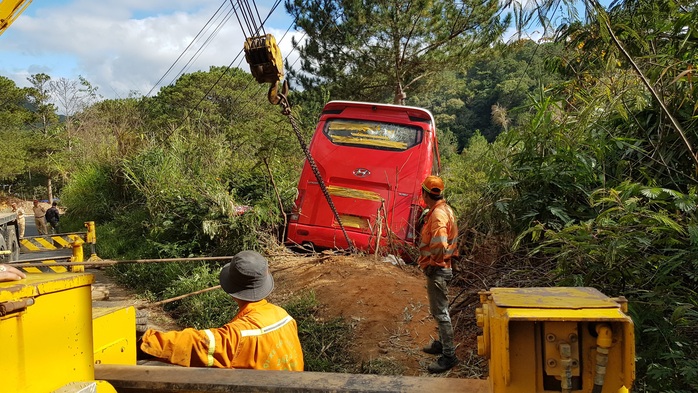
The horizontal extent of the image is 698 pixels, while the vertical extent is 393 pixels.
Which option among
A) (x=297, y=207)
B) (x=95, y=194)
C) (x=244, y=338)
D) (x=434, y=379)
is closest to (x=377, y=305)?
(x=297, y=207)

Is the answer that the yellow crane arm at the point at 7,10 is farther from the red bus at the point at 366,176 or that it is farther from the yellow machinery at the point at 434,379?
the yellow machinery at the point at 434,379

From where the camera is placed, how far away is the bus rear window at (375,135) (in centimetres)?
912

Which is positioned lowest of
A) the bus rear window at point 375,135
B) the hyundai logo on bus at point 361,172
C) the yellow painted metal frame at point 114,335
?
the yellow painted metal frame at point 114,335

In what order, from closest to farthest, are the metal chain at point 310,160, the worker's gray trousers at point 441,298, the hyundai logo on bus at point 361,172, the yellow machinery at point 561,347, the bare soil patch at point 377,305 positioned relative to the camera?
the yellow machinery at point 561,347
the worker's gray trousers at point 441,298
the bare soil patch at point 377,305
the metal chain at point 310,160
the hyundai logo on bus at point 361,172

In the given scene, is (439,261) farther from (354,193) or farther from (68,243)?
(68,243)

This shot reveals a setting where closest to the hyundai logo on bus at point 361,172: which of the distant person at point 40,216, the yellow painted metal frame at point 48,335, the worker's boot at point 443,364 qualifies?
the worker's boot at point 443,364

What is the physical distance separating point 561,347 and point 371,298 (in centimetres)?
467

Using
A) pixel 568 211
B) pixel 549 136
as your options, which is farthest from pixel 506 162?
pixel 568 211

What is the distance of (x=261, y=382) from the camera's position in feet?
6.45

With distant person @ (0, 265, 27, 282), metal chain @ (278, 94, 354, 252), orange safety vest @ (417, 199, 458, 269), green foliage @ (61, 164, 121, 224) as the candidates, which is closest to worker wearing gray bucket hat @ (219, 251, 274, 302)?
distant person @ (0, 265, 27, 282)

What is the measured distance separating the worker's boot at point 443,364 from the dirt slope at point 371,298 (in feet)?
0.57

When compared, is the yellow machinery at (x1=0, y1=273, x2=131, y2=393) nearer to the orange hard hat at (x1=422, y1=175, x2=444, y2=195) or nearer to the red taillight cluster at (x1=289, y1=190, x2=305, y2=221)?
the orange hard hat at (x1=422, y1=175, x2=444, y2=195)

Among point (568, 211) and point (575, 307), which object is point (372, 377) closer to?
point (575, 307)

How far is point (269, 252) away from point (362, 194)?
1615 millimetres
